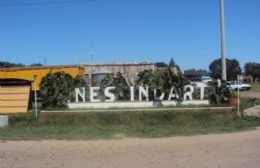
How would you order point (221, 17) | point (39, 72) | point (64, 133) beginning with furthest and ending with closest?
point (39, 72)
point (221, 17)
point (64, 133)

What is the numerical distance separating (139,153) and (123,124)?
8.41 metres

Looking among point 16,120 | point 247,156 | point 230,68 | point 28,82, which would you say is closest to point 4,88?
point 28,82

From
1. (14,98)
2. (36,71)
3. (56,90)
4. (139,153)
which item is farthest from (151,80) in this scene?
(139,153)

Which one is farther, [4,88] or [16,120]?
[4,88]

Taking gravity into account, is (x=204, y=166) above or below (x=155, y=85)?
below

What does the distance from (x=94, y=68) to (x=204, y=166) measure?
25.2 meters

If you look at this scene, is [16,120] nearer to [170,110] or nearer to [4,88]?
[4,88]

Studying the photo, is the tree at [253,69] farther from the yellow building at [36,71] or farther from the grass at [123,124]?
the grass at [123,124]

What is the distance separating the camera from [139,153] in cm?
1378

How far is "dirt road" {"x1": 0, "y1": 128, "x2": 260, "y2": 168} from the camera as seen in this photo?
12211 mm

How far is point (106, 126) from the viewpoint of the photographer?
21.4m

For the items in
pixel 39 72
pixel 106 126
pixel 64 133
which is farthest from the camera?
pixel 39 72

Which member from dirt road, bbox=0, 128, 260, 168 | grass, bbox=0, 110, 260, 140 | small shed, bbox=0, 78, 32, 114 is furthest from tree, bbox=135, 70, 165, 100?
dirt road, bbox=0, 128, 260, 168

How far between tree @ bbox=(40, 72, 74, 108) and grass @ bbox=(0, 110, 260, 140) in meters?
2.44
